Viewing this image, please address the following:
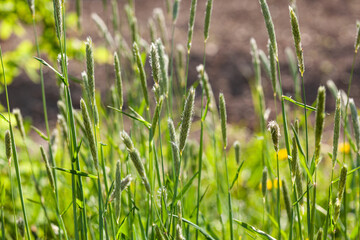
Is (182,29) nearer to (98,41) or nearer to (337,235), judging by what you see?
(98,41)

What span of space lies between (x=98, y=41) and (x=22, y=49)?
3.04 meters

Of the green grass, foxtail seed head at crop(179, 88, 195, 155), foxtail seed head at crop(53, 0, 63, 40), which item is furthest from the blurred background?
foxtail seed head at crop(179, 88, 195, 155)

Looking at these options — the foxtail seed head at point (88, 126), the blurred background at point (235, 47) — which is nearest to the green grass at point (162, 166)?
the foxtail seed head at point (88, 126)

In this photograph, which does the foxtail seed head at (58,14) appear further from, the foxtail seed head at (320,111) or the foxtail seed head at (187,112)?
the foxtail seed head at (320,111)

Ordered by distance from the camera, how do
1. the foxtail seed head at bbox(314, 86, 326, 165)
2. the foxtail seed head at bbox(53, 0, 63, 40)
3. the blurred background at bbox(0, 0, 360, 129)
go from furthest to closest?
the blurred background at bbox(0, 0, 360, 129)
the foxtail seed head at bbox(53, 0, 63, 40)
the foxtail seed head at bbox(314, 86, 326, 165)

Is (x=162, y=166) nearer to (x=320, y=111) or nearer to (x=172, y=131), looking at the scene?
(x=172, y=131)

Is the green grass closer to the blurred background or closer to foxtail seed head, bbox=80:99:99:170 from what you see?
foxtail seed head, bbox=80:99:99:170

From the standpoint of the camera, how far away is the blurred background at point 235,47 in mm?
3926

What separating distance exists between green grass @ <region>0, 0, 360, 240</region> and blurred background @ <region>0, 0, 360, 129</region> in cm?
53

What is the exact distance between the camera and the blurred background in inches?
155

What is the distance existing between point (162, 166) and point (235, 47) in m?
4.01

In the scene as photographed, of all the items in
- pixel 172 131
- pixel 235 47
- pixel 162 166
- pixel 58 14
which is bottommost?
pixel 235 47

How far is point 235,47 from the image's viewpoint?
495 centimetres

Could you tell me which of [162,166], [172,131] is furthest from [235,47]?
[172,131]
